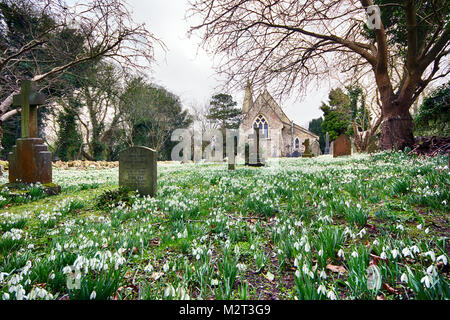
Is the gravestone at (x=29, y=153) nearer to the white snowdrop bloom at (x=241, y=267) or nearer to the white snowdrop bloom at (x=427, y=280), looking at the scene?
the white snowdrop bloom at (x=241, y=267)

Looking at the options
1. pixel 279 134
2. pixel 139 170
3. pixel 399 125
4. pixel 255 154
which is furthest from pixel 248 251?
pixel 279 134

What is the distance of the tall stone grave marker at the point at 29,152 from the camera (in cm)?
632

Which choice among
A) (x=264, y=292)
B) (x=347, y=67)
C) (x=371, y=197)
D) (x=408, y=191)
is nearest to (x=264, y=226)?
(x=264, y=292)

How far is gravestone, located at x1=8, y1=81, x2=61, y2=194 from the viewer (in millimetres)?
6312

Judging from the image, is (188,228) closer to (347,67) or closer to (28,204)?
(28,204)

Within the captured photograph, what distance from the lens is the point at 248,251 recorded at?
88.2 inches

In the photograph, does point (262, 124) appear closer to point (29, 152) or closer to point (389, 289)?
point (29, 152)

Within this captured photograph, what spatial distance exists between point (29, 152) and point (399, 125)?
15.2 meters

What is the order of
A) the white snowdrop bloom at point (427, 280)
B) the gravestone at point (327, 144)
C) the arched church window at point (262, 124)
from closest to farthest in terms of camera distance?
1. the white snowdrop bloom at point (427, 280)
2. the arched church window at point (262, 124)
3. the gravestone at point (327, 144)

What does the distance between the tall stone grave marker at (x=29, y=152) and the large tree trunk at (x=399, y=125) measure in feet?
47.2

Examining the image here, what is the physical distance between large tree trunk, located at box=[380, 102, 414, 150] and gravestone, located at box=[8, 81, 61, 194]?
47.1ft

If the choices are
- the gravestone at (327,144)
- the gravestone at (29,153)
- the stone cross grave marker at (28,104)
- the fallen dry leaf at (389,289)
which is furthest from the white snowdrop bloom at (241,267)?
the gravestone at (327,144)

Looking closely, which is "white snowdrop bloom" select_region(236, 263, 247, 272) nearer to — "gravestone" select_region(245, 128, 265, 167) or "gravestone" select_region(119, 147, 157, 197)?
"gravestone" select_region(119, 147, 157, 197)
